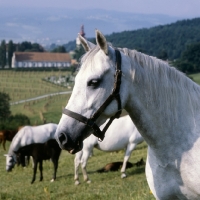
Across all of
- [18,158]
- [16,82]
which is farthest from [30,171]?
[16,82]

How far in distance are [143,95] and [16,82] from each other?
84955 mm

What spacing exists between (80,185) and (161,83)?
8.17 meters

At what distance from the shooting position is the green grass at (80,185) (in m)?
7.74

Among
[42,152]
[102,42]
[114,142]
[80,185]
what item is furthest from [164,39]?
[102,42]

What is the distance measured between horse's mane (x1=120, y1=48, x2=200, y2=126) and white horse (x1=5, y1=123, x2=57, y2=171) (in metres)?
13.9

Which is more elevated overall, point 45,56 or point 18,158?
point 18,158

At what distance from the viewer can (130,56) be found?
3543mm

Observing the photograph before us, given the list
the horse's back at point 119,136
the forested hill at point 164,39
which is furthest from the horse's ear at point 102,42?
the forested hill at point 164,39

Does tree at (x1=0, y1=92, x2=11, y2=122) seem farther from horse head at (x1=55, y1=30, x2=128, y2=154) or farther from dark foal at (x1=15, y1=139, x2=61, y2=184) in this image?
horse head at (x1=55, y1=30, x2=128, y2=154)

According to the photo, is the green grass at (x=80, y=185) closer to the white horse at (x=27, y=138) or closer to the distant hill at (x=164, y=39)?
the white horse at (x=27, y=138)

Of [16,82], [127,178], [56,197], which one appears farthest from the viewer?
[16,82]

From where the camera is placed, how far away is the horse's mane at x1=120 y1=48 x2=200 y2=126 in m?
3.51

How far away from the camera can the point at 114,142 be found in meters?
11.4

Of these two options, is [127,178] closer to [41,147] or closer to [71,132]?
[41,147]
